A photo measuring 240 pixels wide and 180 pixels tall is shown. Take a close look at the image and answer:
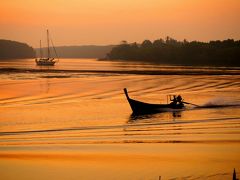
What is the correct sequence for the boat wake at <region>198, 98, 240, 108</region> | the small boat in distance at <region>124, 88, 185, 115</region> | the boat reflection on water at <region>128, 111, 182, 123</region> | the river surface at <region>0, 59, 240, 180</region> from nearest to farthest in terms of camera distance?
the river surface at <region>0, 59, 240, 180</region>
the boat reflection on water at <region>128, 111, 182, 123</region>
the small boat in distance at <region>124, 88, 185, 115</region>
the boat wake at <region>198, 98, 240, 108</region>

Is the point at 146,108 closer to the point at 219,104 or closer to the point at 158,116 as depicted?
the point at 158,116

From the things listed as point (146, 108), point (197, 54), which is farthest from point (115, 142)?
point (197, 54)

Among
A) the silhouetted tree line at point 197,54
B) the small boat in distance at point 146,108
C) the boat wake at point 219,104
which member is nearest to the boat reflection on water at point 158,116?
the small boat in distance at point 146,108

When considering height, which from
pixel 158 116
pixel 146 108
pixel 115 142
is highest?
pixel 146 108

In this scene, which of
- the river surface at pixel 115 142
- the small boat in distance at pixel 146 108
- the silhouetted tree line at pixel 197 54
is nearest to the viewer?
the river surface at pixel 115 142

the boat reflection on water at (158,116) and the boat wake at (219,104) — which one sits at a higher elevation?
the boat wake at (219,104)

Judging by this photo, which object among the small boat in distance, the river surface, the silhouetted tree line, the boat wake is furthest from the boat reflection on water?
the silhouetted tree line

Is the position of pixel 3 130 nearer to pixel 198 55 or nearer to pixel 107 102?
pixel 107 102

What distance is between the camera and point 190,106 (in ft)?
106

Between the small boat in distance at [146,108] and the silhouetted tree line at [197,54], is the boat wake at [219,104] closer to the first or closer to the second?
the small boat in distance at [146,108]

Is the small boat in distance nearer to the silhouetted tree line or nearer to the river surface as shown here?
the river surface

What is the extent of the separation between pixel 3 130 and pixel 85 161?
8.63 metres

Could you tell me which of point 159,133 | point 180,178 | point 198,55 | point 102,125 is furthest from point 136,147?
point 198,55

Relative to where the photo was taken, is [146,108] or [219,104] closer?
[146,108]
